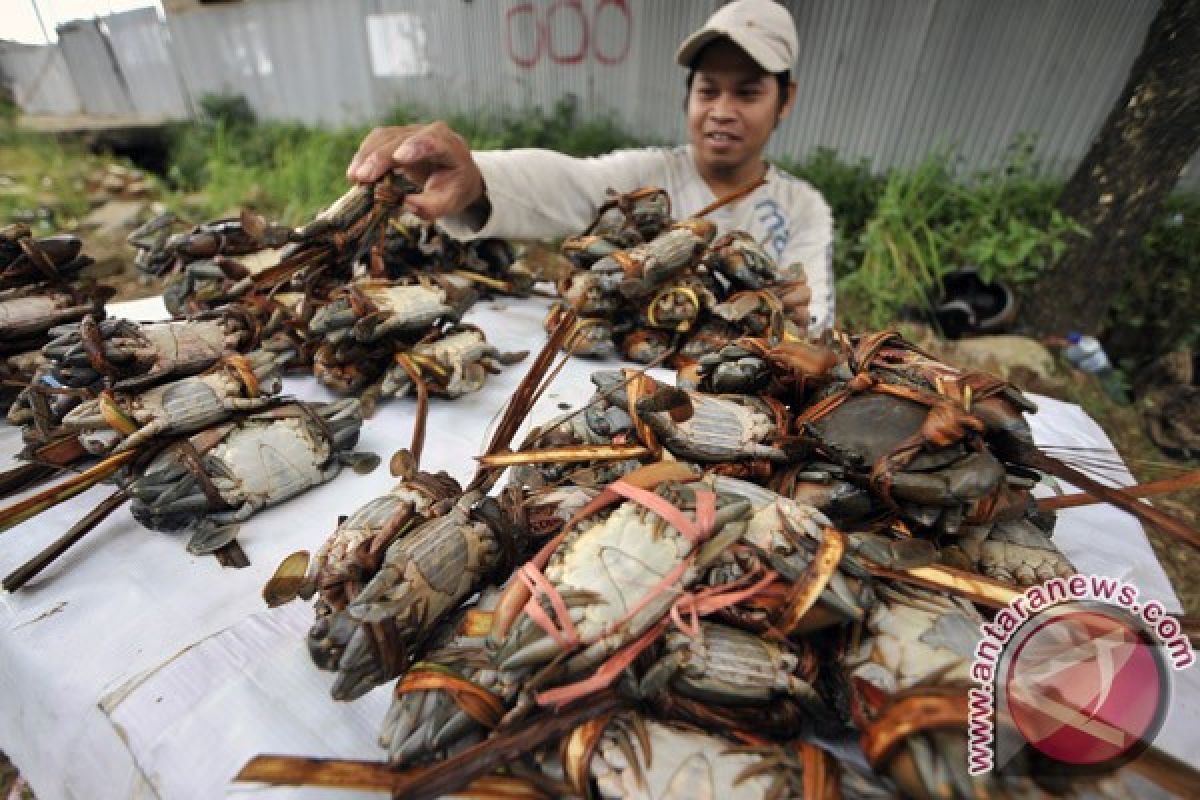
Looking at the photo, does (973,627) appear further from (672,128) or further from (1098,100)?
(672,128)

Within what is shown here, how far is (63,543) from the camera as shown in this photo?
100 cm

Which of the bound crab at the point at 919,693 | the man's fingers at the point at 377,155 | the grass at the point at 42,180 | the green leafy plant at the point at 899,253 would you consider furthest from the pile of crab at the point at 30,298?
the grass at the point at 42,180

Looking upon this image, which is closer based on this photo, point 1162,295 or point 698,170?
point 698,170

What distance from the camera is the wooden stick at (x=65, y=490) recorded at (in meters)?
0.99

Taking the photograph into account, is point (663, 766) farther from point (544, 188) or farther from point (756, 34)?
point (756, 34)

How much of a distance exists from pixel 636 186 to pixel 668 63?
3045 mm

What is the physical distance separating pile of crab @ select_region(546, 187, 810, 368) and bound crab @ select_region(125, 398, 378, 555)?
24.8 inches

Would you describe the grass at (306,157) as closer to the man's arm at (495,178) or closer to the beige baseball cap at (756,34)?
the man's arm at (495,178)

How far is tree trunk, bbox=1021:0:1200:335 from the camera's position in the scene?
8.54ft

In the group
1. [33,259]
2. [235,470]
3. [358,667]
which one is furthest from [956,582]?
[33,259]

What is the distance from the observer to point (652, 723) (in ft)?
2.29

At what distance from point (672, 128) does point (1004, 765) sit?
5.25m

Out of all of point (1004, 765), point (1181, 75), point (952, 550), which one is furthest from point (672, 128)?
point (1004, 765)

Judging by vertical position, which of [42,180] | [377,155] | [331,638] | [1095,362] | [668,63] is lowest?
[1095,362]
